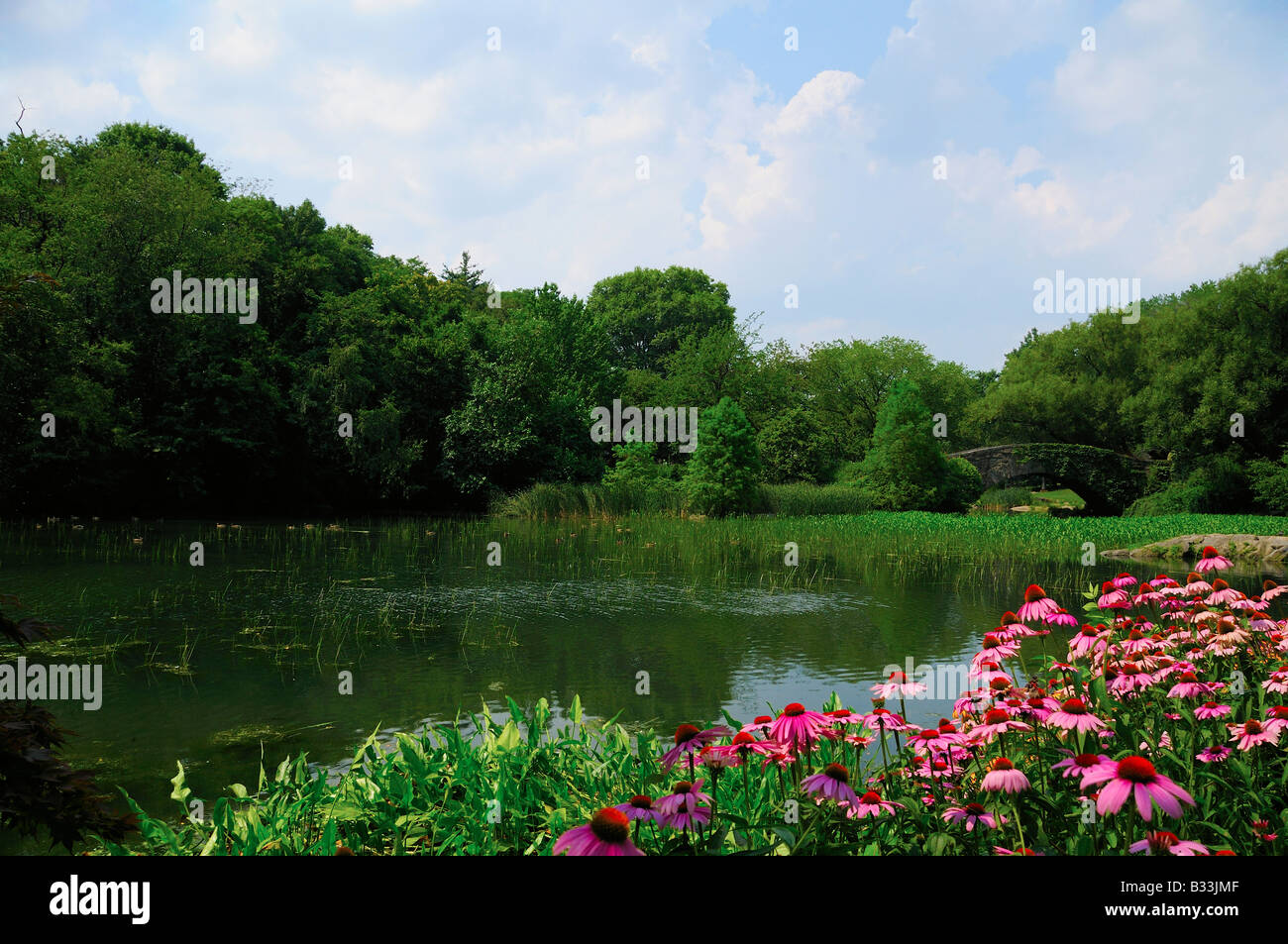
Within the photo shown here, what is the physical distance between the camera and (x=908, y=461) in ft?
81.9

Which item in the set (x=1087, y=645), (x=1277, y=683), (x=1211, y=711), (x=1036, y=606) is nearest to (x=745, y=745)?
(x=1036, y=606)

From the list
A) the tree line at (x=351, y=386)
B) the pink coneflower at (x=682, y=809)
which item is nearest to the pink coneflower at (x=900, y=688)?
the pink coneflower at (x=682, y=809)

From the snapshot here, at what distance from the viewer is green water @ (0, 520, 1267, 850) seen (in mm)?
5754

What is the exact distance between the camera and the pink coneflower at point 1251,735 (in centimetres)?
263

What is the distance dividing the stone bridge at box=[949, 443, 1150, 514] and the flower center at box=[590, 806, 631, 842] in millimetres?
28313

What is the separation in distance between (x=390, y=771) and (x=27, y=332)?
18.6 m

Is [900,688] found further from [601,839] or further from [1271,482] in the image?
[1271,482]

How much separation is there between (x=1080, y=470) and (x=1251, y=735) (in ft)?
94.5

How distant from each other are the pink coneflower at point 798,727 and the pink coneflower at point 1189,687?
4.98ft

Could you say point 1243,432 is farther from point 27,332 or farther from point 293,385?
point 27,332

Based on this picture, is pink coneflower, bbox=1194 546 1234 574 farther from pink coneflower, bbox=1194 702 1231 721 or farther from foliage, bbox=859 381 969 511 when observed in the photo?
foliage, bbox=859 381 969 511
